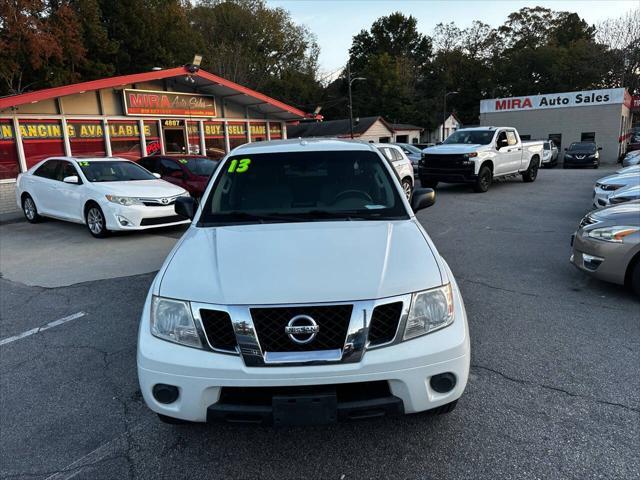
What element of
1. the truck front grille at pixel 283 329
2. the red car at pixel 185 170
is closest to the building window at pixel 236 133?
the red car at pixel 185 170

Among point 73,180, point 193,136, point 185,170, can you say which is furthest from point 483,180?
point 193,136

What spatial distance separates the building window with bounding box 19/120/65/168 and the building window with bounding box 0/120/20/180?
0.29 m

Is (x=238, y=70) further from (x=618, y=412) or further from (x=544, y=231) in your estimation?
(x=618, y=412)

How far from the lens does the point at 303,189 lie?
12.0 ft

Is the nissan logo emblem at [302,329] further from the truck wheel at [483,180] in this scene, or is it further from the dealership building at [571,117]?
the dealership building at [571,117]

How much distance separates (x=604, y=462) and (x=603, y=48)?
2314 inches

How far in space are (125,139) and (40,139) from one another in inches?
121

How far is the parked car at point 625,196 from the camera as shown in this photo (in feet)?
24.8

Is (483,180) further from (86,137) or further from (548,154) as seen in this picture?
(548,154)

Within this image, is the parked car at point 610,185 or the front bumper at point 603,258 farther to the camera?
the parked car at point 610,185

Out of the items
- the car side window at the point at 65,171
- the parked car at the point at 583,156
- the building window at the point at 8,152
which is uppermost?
the building window at the point at 8,152

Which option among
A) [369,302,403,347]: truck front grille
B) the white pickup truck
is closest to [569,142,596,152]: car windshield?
the white pickup truck

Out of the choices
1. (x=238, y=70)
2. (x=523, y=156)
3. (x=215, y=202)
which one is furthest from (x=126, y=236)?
(x=238, y=70)

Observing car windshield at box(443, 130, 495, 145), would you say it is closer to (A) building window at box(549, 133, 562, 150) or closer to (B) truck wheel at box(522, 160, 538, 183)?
(B) truck wheel at box(522, 160, 538, 183)
